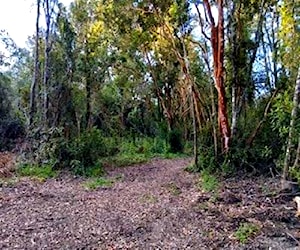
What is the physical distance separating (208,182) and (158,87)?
1061 cm

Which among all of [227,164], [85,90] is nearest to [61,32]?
[85,90]

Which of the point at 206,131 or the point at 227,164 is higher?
the point at 206,131

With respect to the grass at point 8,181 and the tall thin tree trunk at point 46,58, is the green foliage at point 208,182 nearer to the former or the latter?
the grass at point 8,181

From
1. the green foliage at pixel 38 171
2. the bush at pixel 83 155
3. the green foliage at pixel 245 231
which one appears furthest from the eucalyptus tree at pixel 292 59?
the green foliage at pixel 38 171

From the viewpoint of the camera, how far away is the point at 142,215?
6.54 meters

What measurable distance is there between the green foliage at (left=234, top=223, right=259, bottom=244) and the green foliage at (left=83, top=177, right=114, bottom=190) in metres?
3.87

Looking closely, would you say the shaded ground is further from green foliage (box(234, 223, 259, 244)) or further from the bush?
the bush

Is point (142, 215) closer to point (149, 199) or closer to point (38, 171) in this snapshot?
point (149, 199)

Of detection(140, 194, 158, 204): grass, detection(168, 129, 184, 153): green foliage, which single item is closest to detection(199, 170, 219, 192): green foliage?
detection(140, 194, 158, 204): grass

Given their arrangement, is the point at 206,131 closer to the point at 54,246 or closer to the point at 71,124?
the point at 71,124

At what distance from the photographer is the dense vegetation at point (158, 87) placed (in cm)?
988

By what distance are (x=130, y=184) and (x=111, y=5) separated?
5728 mm

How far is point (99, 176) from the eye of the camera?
10375 mm

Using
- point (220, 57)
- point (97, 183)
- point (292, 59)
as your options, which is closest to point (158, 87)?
point (220, 57)
